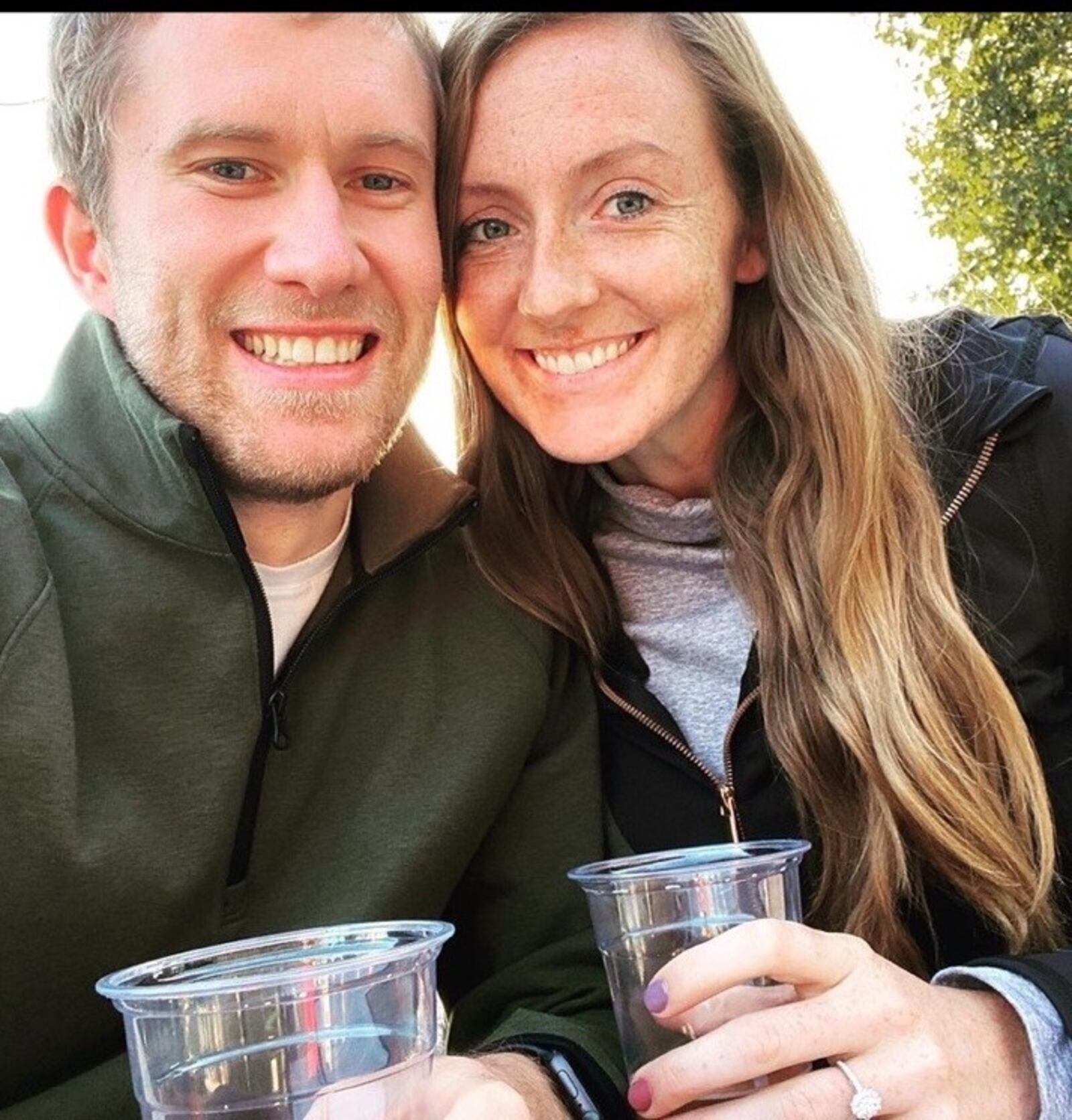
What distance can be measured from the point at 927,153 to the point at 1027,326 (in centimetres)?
767

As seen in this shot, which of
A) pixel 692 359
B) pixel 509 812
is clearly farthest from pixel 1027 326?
pixel 509 812

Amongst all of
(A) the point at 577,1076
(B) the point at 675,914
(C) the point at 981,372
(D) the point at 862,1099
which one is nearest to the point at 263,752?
(A) the point at 577,1076

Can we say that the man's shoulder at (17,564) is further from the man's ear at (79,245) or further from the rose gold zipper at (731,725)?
the rose gold zipper at (731,725)

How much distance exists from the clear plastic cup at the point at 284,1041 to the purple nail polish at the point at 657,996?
12.1 inches

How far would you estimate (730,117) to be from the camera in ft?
7.27

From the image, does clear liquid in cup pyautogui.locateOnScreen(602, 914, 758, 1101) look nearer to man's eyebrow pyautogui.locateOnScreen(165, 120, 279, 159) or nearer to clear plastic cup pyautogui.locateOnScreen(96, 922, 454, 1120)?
clear plastic cup pyautogui.locateOnScreen(96, 922, 454, 1120)

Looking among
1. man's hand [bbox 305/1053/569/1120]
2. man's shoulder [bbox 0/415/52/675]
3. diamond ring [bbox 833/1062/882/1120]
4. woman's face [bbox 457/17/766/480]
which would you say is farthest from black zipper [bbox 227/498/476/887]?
diamond ring [bbox 833/1062/882/1120]

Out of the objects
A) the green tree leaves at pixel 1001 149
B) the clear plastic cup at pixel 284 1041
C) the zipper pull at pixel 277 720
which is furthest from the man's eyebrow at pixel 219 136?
the green tree leaves at pixel 1001 149

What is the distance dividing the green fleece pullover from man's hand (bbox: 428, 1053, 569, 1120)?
12 centimetres

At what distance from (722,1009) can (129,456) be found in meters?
1.13

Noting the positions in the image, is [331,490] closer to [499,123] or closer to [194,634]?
[194,634]

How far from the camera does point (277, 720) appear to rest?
1.87 m

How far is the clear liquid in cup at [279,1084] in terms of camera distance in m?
1.07

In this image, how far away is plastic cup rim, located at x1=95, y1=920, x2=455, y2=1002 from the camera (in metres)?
1.03
